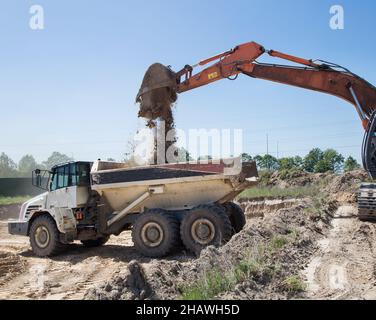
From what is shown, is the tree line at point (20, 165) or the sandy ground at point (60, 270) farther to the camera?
the tree line at point (20, 165)

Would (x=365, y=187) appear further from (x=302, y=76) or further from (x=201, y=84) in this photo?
(x=201, y=84)

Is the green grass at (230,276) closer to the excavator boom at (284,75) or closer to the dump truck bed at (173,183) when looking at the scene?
the dump truck bed at (173,183)

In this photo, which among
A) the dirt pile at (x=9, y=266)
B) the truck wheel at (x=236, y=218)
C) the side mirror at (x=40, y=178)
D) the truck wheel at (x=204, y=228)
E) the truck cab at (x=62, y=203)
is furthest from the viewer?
the truck wheel at (x=236, y=218)

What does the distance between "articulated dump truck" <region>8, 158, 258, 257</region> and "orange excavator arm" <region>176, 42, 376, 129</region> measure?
9.90 ft

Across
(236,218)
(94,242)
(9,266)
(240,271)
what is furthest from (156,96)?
(240,271)

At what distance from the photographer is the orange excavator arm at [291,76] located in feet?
40.7

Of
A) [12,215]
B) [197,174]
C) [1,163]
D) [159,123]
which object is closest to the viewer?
[197,174]

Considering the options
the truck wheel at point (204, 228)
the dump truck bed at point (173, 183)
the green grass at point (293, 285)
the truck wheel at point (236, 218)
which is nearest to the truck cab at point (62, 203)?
the dump truck bed at point (173, 183)

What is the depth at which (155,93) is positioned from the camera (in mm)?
11961

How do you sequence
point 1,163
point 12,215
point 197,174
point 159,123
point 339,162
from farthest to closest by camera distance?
point 1,163, point 339,162, point 12,215, point 159,123, point 197,174

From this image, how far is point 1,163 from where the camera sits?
342 ft

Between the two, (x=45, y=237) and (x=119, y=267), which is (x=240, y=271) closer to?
(x=119, y=267)

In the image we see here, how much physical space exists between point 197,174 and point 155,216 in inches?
54.1
